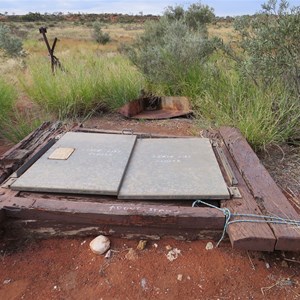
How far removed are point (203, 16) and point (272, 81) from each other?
24.4 feet

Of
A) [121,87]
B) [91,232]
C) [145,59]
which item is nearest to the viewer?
[91,232]

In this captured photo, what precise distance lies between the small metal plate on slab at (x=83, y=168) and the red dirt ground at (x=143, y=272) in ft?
1.05

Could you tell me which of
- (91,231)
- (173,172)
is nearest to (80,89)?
(173,172)

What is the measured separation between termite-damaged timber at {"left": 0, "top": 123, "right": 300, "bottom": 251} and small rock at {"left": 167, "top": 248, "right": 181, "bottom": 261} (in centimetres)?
9

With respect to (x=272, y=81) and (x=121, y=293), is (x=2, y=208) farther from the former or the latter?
(x=272, y=81)

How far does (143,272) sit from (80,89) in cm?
329

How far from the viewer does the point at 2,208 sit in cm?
180

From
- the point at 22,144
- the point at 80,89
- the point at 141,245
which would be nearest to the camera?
the point at 141,245

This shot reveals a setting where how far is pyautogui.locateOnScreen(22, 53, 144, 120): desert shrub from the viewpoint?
437 cm

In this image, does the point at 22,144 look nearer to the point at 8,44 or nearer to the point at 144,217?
the point at 144,217

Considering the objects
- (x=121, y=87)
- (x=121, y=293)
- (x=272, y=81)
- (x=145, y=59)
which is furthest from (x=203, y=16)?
(x=121, y=293)

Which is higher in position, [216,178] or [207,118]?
[216,178]

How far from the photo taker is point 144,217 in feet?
5.75

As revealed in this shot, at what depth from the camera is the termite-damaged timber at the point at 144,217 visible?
1.62 metres
